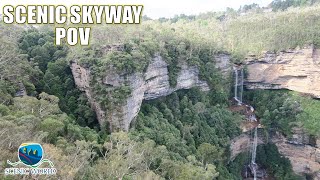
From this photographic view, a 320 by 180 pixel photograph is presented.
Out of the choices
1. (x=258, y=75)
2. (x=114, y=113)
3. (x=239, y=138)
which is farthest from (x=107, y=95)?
(x=258, y=75)

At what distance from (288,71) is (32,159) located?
99.7 feet

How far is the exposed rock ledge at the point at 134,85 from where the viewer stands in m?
24.9

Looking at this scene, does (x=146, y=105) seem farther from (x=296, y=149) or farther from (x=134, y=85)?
(x=296, y=149)

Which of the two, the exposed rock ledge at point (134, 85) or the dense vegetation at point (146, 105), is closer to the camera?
the dense vegetation at point (146, 105)

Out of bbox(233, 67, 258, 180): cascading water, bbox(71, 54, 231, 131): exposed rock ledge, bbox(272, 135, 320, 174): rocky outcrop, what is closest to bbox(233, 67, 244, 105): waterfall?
bbox(233, 67, 258, 180): cascading water

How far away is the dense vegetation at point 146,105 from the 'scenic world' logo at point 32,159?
37cm

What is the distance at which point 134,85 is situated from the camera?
26.1m

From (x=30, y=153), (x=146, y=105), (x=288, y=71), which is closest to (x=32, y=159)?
(x=30, y=153)

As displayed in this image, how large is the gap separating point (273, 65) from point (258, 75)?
198cm

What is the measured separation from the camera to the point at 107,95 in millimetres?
24781

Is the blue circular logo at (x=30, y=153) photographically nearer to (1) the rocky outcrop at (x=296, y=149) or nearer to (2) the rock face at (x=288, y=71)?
(1) the rocky outcrop at (x=296, y=149)

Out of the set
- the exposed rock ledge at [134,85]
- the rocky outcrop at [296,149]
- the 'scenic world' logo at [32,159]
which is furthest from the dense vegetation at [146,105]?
the rocky outcrop at [296,149]

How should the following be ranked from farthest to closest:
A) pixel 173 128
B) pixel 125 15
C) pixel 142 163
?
pixel 173 128 → pixel 142 163 → pixel 125 15

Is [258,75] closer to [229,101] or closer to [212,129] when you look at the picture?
[229,101]
